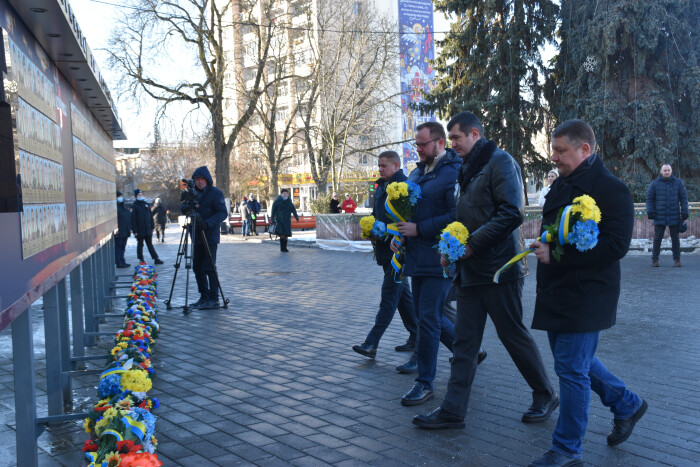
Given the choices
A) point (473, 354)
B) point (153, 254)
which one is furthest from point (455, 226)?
point (153, 254)

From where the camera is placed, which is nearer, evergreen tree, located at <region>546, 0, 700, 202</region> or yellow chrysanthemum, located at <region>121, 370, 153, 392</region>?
yellow chrysanthemum, located at <region>121, 370, 153, 392</region>

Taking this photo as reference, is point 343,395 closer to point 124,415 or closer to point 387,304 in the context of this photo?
point 387,304

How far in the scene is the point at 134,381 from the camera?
13.4 ft

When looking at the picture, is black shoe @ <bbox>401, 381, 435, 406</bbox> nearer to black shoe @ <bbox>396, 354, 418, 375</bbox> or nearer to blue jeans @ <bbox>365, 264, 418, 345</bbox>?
black shoe @ <bbox>396, 354, 418, 375</bbox>

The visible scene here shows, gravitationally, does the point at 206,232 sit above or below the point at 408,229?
below

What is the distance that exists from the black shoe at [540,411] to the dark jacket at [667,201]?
10.5 meters

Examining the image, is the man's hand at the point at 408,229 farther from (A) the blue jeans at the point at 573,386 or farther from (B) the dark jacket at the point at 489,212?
(A) the blue jeans at the point at 573,386

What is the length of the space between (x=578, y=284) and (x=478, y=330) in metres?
1.02

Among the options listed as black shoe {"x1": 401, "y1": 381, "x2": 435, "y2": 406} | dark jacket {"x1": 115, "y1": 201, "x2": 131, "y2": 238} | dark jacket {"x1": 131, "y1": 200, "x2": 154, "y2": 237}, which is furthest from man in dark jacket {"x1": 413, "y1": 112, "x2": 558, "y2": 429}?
dark jacket {"x1": 131, "y1": 200, "x2": 154, "y2": 237}

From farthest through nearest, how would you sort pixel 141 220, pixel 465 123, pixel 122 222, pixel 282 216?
1. pixel 282 216
2. pixel 141 220
3. pixel 122 222
4. pixel 465 123

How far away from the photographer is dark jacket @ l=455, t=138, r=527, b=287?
4484 mm

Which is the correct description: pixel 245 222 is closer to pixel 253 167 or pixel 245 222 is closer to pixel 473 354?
pixel 473 354

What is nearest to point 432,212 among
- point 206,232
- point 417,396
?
point 417,396

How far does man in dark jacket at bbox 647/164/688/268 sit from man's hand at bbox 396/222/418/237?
33.4 feet
